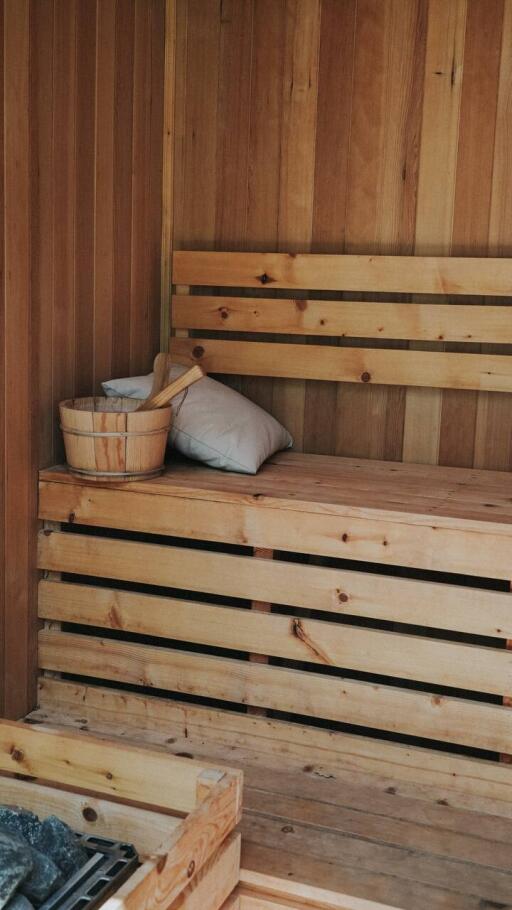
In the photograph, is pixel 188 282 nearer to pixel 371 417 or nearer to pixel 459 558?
pixel 371 417

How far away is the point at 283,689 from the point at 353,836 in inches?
16.4

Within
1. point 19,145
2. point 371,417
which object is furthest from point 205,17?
point 371,417

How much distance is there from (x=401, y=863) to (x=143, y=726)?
0.79 meters

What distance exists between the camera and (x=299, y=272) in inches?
116

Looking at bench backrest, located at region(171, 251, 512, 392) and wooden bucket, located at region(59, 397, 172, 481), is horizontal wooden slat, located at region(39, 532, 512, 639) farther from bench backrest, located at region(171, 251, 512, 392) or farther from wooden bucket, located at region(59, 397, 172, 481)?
bench backrest, located at region(171, 251, 512, 392)

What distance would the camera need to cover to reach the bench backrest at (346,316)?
A: 2789 millimetres

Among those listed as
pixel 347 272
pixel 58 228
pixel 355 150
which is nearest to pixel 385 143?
pixel 355 150

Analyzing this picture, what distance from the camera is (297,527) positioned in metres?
2.33

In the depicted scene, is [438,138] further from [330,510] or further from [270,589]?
[270,589]

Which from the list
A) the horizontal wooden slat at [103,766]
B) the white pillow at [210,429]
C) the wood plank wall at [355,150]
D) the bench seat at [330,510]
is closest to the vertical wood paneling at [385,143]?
the wood plank wall at [355,150]

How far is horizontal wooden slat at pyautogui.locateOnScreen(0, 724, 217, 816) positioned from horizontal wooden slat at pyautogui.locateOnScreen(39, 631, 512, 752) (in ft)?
1.88

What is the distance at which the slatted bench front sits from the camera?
87.0 inches

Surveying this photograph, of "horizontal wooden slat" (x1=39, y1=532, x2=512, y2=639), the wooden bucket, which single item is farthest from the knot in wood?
the wooden bucket

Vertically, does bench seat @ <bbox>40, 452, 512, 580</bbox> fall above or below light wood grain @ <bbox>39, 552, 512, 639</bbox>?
above
